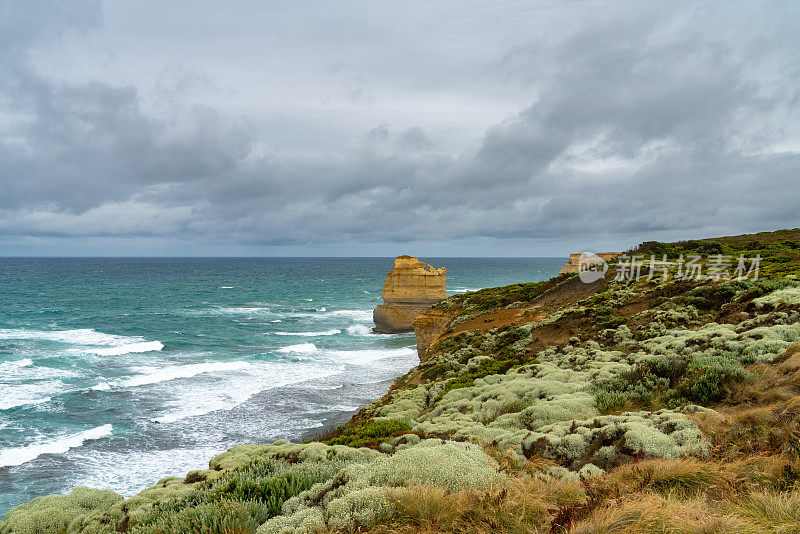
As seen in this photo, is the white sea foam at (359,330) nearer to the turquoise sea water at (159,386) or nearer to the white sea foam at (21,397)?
the turquoise sea water at (159,386)

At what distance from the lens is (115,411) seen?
27.2 metres

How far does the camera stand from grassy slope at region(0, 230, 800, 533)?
5254mm

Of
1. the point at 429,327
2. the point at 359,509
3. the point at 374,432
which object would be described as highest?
the point at 359,509

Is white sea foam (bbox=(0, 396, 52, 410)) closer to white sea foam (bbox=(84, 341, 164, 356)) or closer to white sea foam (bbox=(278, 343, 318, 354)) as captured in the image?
white sea foam (bbox=(84, 341, 164, 356))

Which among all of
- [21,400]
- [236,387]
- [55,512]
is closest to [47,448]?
[21,400]

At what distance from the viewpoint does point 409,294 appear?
201ft

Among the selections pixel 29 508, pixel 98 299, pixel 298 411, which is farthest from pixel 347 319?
pixel 29 508

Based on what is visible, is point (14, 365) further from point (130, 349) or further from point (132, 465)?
point (132, 465)

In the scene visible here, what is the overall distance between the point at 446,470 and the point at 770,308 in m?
14.5

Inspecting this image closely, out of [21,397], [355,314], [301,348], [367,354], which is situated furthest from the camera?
[355,314]

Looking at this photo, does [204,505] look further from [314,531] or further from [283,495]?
[314,531]

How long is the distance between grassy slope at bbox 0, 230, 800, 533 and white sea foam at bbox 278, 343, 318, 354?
3224cm

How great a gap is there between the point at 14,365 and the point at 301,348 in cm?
2469

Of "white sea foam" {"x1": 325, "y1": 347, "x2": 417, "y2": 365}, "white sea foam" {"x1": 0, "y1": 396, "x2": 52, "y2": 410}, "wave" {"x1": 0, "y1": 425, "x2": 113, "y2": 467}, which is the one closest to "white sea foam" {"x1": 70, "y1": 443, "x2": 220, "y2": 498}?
"wave" {"x1": 0, "y1": 425, "x2": 113, "y2": 467}
